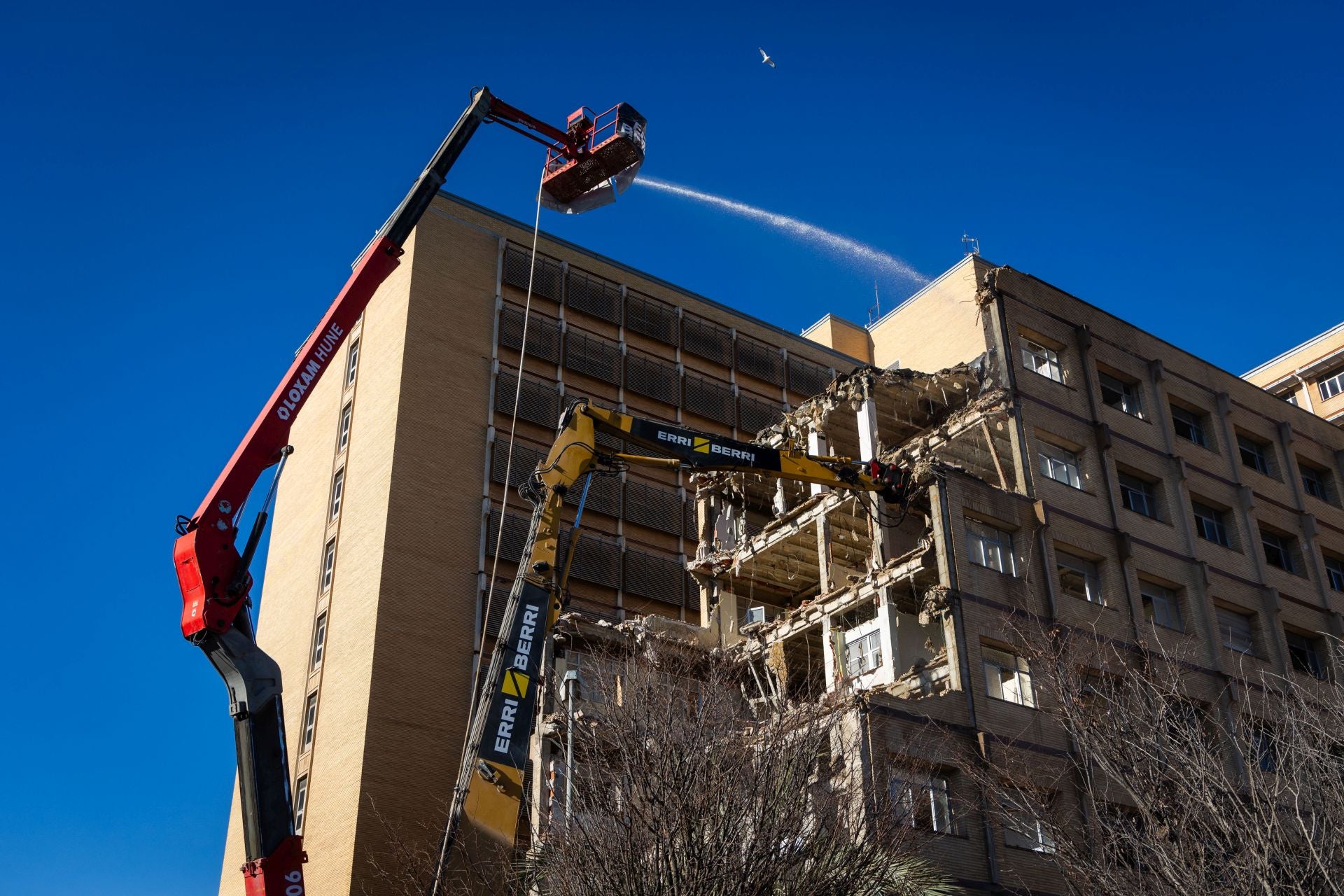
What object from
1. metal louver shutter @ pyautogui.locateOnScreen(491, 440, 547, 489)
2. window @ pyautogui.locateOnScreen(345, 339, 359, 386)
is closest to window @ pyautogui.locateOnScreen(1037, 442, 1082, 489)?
metal louver shutter @ pyautogui.locateOnScreen(491, 440, 547, 489)

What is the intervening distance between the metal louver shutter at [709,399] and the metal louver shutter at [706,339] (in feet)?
4.22

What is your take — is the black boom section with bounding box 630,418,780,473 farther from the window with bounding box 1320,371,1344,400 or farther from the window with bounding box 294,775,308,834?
the window with bounding box 1320,371,1344,400

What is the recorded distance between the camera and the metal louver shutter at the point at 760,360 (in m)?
60.6

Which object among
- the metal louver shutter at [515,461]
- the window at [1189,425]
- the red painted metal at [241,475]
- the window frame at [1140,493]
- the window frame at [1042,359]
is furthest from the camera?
the metal louver shutter at [515,461]

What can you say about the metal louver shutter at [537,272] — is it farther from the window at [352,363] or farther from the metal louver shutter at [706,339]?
the window at [352,363]

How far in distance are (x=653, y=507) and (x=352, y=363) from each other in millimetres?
13171

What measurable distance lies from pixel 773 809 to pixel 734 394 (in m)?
39.1

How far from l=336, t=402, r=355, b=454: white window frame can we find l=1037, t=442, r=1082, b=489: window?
25.7 meters

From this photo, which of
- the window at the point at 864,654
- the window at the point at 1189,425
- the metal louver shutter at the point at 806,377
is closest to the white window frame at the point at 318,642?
the window at the point at 864,654

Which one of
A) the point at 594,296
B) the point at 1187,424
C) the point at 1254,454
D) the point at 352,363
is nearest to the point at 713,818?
the point at 1187,424

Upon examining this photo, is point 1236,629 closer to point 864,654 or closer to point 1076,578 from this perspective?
point 1076,578

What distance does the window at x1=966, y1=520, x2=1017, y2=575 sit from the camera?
120 feet

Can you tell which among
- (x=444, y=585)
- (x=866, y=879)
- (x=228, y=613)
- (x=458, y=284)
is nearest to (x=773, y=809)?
(x=866, y=879)

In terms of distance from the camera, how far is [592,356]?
182 ft
